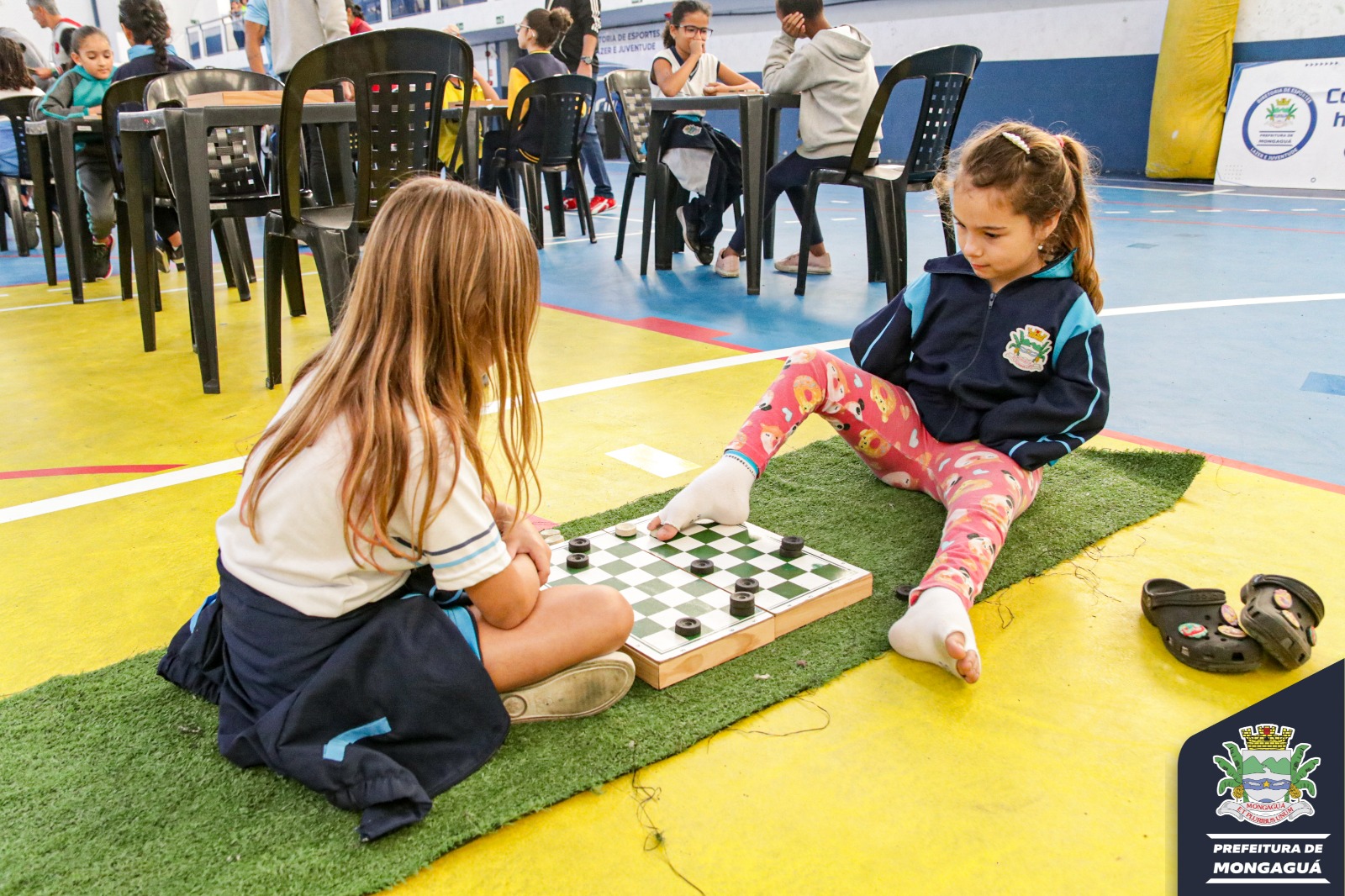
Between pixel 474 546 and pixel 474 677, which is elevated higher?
pixel 474 546

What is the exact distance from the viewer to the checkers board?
1326 millimetres

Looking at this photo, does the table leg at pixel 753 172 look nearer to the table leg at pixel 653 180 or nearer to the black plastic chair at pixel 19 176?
the table leg at pixel 653 180

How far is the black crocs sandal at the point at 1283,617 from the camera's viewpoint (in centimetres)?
132

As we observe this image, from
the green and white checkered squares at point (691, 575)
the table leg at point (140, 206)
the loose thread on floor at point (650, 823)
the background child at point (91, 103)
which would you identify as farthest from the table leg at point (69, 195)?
the loose thread on floor at point (650, 823)

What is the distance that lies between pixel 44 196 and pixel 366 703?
4.30 m

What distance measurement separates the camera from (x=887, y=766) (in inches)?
45.7

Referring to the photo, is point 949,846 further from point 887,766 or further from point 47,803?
point 47,803

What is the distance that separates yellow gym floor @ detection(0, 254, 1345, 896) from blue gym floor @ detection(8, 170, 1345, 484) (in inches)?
16.3

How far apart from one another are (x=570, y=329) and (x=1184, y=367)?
1.95 m

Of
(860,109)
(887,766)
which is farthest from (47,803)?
(860,109)

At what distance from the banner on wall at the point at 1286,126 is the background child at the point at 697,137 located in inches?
187

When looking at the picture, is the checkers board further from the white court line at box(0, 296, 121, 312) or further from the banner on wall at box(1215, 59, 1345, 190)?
the banner on wall at box(1215, 59, 1345, 190)

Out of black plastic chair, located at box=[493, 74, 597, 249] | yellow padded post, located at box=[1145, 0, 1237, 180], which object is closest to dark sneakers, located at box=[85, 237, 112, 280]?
black plastic chair, located at box=[493, 74, 597, 249]

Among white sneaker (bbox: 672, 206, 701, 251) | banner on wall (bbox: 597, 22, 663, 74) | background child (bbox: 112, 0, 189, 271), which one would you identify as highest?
banner on wall (bbox: 597, 22, 663, 74)
